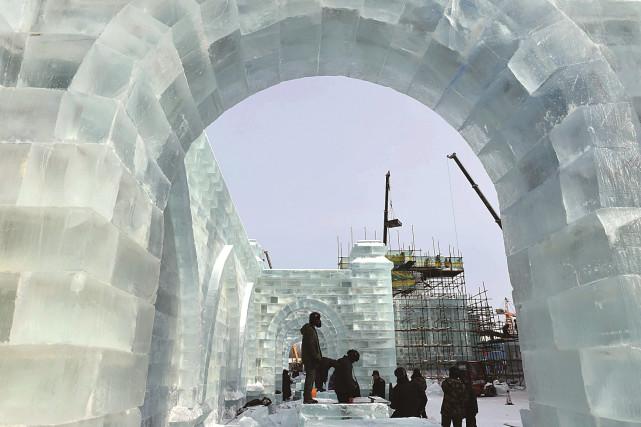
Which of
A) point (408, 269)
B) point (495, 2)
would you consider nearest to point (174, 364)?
point (495, 2)

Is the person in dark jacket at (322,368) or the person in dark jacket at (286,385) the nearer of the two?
the person in dark jacket at (322,368)

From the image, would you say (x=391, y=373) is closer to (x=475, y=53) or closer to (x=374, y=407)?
(x=374, y=407)

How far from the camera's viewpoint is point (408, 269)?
25359 millimetres

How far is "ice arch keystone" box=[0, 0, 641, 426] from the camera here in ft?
5.38

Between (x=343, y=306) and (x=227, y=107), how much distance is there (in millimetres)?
12181

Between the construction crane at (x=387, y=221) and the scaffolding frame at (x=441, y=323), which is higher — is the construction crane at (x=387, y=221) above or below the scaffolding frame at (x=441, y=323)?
above

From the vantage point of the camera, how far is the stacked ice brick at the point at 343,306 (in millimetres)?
13711

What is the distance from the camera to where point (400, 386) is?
21.0 feet

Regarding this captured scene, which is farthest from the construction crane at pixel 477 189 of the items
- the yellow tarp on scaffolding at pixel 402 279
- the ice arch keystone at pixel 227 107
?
the ice arch keystone at pixel 227 107

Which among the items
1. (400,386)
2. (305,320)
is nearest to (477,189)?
(305,320)

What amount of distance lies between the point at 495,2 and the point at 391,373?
492 inches

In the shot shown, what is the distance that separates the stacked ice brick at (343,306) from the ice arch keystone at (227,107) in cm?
1179

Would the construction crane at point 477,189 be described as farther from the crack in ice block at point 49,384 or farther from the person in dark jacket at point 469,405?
the crack in ice block at point 49,384

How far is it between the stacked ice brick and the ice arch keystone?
1179cm
